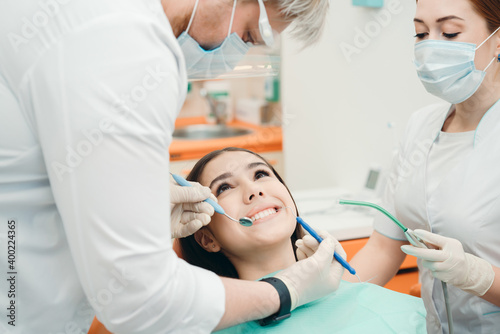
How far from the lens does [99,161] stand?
0.76 metres

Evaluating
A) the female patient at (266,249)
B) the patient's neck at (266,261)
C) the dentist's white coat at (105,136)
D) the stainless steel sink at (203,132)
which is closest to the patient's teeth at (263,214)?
the female patient at (266,249)

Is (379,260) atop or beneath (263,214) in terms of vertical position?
beneath

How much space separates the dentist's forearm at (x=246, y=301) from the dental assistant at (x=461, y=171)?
46 centimetres

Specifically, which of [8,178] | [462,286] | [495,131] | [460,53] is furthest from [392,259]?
[8,178]

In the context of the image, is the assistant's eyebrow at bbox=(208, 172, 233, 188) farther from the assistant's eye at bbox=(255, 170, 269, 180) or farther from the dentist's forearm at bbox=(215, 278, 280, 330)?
the dentist's forearm at bbox=(215, 278, 280, 330)

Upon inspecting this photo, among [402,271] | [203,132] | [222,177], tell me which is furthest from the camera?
[203,132]

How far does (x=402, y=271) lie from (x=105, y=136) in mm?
1797

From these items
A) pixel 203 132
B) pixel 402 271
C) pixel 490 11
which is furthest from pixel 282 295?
pixel 203 132

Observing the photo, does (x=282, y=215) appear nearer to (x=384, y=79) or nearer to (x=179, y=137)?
(x=384, y=79)

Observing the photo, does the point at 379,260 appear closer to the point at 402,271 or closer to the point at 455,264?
the point at 455,264

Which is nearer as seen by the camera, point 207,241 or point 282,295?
point 282,295

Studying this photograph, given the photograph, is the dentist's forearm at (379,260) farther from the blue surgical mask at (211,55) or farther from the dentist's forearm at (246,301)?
the blue surgical mask at (211,55)

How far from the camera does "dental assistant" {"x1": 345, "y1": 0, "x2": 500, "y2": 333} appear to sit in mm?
1285

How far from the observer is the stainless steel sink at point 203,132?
4.10 metres
